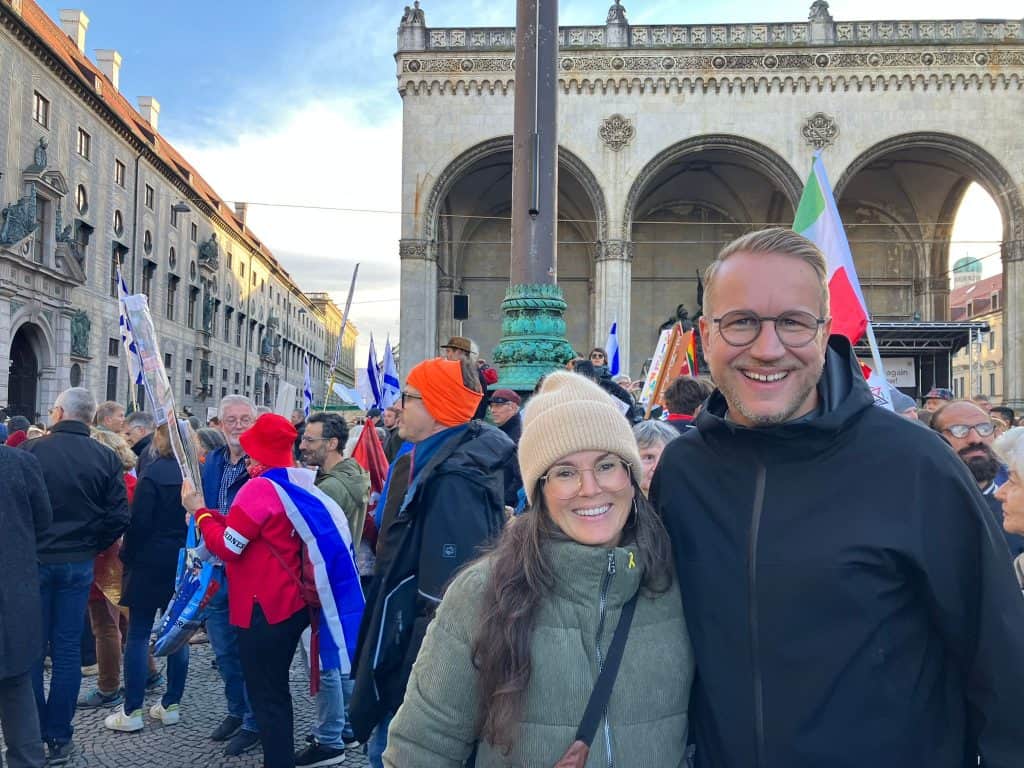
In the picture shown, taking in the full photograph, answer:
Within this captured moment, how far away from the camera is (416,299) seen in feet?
83.9

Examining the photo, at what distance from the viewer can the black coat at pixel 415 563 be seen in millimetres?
2832

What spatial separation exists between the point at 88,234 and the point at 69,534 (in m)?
27.0

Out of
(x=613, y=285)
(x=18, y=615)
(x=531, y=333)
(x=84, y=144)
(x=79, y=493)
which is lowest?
(x=18, y=615)

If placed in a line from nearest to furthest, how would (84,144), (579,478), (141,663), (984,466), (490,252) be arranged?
1. (579,478)
2. (984,466)
3. (141,663)
4. (84,144)
5. (490,252)

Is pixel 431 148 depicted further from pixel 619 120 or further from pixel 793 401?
pixel 793 401

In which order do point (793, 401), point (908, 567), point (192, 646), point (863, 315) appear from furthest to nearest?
point (192, 646) < point (863, 315) < point (793, 401) < point (908, 567)

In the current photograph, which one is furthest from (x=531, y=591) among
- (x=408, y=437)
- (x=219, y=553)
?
(x=219, y=553)

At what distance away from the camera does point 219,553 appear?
12.8 feet

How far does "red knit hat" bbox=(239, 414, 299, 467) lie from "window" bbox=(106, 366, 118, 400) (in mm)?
28829

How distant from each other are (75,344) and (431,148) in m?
13.5

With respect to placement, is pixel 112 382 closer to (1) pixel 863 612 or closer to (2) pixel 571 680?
(2) pixel 571 680

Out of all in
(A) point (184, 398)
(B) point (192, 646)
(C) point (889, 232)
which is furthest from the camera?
(A) point (184, 398)

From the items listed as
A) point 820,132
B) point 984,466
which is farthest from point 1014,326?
point 984,466

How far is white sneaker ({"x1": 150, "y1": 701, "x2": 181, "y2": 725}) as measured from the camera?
5.12m
